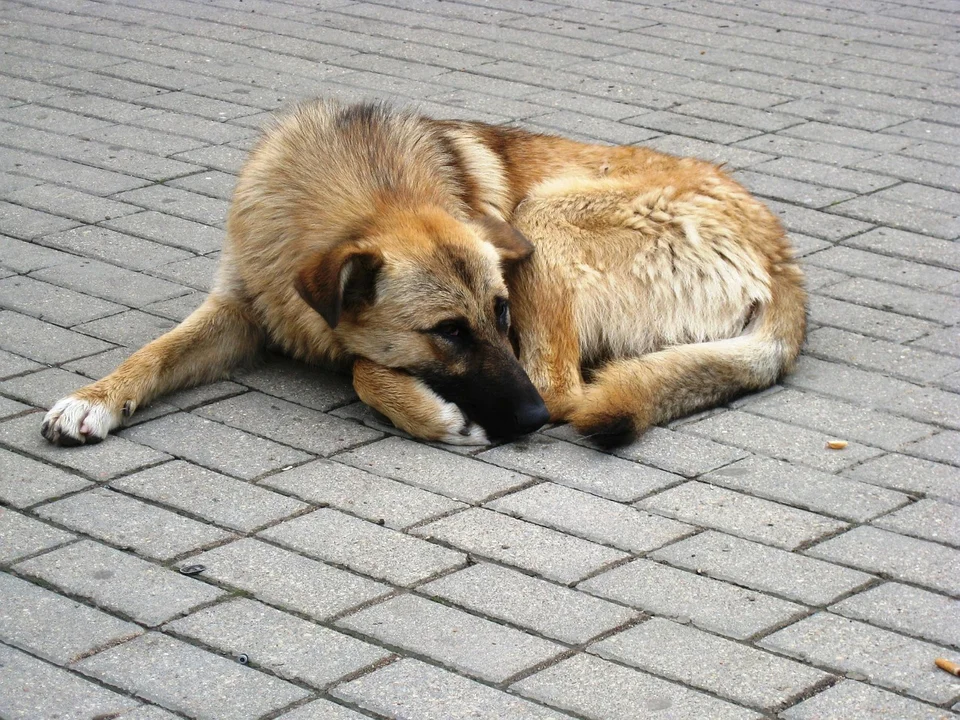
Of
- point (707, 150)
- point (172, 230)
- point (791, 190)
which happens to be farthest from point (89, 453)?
point (707, 150)

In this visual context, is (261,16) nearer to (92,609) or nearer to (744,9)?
(744,9)

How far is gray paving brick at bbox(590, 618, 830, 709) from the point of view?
3.14 m

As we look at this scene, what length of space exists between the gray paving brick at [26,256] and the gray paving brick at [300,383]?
1327mm

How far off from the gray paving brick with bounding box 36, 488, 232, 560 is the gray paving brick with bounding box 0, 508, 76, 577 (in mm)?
49

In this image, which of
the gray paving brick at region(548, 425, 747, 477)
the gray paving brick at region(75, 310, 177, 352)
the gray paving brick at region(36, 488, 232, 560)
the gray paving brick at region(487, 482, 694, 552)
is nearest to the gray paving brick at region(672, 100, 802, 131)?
the gray paving brick at region(548, 425, 747, 477)

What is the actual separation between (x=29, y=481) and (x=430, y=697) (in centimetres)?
165

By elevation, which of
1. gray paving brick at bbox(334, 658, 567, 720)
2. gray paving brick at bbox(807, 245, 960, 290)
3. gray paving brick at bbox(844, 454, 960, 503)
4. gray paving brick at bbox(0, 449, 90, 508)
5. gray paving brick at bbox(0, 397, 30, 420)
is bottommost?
gray paving brick at bbox(0, 449, 90, 508)

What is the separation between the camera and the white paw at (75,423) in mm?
4285

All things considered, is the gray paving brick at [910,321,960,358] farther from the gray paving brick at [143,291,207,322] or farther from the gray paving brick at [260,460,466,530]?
the gray paving brick at [143,291,207,322]

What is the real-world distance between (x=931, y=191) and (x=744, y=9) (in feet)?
13.3

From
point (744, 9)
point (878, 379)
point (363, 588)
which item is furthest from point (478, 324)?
point (744, 9)

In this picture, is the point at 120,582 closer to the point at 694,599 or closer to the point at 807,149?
the point at 694,599

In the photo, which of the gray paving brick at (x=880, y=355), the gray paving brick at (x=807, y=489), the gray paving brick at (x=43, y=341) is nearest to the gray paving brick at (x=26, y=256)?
the gray paving brick at (x=43, y=341)

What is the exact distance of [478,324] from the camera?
448 centimetres
